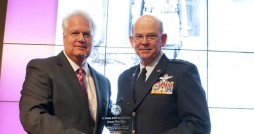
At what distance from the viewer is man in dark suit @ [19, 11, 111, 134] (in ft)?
4.73

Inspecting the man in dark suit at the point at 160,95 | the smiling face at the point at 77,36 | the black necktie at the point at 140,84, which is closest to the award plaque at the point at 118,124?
the man in dark suit at the point at 160,95

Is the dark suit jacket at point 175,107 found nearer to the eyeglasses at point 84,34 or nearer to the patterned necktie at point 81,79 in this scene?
the patterned necktie at point 81,79

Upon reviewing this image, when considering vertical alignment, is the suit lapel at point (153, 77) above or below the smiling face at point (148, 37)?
below

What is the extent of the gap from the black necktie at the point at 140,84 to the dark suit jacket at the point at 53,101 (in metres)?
0.26

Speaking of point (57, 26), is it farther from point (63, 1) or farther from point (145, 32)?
point (145, 32)

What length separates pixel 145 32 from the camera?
1.76 metres

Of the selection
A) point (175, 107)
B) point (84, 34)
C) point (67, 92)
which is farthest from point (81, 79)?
point (175, 107)

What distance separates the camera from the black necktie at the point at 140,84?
5.63 ft

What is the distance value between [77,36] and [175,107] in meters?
0.70

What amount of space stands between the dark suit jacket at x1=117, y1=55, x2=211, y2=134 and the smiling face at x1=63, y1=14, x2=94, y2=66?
1.35 feet

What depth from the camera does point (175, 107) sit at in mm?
1655

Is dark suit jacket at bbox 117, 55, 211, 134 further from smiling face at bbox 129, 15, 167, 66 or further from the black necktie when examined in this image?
smiling face at bbox 129, 15, 167, 66

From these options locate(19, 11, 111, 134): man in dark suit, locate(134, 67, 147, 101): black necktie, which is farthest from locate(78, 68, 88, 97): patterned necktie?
locate(134, 67, 147, 101): black necktie
